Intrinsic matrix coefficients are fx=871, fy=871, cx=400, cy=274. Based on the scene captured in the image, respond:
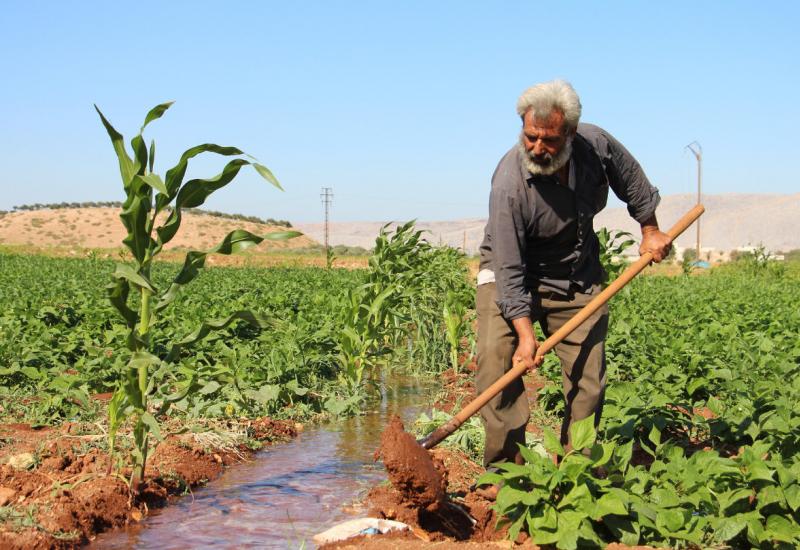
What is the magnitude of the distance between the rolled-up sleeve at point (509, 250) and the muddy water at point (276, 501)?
148 centimetres

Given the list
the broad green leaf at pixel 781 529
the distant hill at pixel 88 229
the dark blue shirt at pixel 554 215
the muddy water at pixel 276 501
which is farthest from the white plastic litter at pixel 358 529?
the distant hill at pixel 88 229

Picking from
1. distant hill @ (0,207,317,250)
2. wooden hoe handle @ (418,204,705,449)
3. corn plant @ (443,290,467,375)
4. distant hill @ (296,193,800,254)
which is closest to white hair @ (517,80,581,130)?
wooden hoe handle @ (418,204,705,449)

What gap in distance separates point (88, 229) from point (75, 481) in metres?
82.3

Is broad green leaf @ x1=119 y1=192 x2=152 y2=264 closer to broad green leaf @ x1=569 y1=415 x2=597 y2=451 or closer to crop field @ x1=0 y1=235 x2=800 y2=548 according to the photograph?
crop field @ x1=0 y1=235 x2=800 y2=548

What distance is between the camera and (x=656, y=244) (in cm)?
452

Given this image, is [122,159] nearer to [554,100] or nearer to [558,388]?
[554,100]

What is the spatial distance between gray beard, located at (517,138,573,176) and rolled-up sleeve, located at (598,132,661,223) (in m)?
0.39

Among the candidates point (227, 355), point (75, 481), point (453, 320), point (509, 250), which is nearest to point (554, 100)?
point (509, 250)

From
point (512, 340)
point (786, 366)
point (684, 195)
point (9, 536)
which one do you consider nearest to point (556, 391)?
point (786, 366)

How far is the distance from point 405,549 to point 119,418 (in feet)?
6.29

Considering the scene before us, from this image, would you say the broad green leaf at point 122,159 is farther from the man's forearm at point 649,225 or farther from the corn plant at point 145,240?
the man's forearm at point 649,225

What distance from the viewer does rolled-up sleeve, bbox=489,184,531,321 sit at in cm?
418

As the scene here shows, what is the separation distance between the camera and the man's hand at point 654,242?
4.52 m

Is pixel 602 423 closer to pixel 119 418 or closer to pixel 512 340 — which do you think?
pixel 512 340
